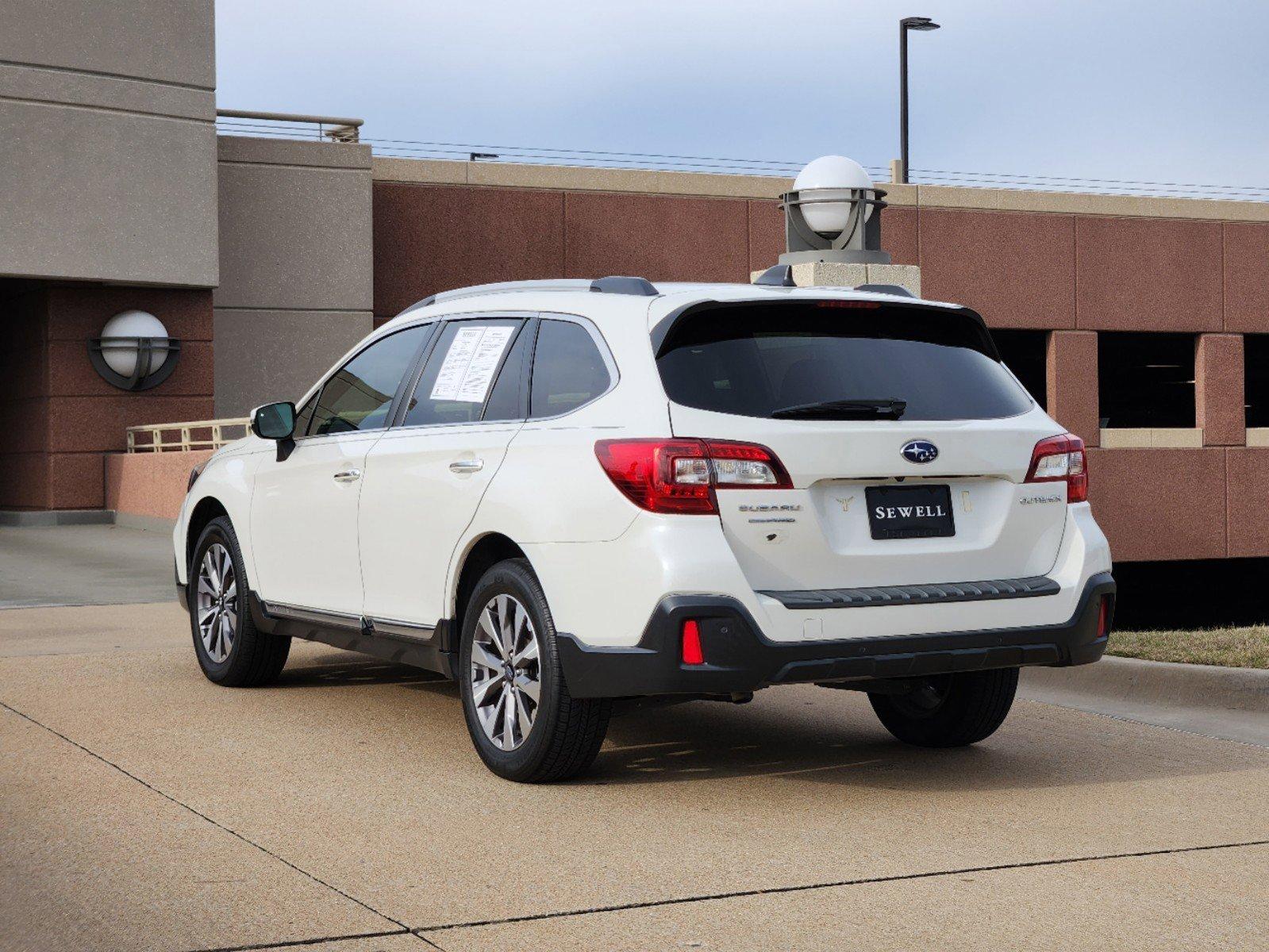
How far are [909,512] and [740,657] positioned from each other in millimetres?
870

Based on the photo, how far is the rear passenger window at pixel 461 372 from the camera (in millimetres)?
6695

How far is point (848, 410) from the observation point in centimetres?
588

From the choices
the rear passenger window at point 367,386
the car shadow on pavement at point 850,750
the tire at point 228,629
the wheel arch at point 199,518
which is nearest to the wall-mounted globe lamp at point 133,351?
the wheel arch at point 199,518

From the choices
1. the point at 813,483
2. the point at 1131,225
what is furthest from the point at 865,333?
the point at 1131,225

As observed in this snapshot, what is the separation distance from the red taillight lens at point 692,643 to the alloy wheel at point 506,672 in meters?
0.65

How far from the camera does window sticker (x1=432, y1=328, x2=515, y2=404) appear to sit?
671 cm

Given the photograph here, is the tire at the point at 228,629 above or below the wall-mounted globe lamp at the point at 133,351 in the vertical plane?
below

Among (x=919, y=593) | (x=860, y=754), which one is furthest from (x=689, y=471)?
(x=860, y=754)

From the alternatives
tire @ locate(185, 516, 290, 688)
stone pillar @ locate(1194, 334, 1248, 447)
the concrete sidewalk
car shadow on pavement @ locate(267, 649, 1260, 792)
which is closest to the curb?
car shadow on pavement @ locate(267, 649, 1260, 792)

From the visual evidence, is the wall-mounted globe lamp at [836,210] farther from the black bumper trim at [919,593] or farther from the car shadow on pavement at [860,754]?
the black bumper trim at [919,593]

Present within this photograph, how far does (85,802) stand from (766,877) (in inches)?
96.6

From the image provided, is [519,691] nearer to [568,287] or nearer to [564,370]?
[564,370]

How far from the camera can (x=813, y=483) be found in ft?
18.7

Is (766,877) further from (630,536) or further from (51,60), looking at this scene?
(51,60)
